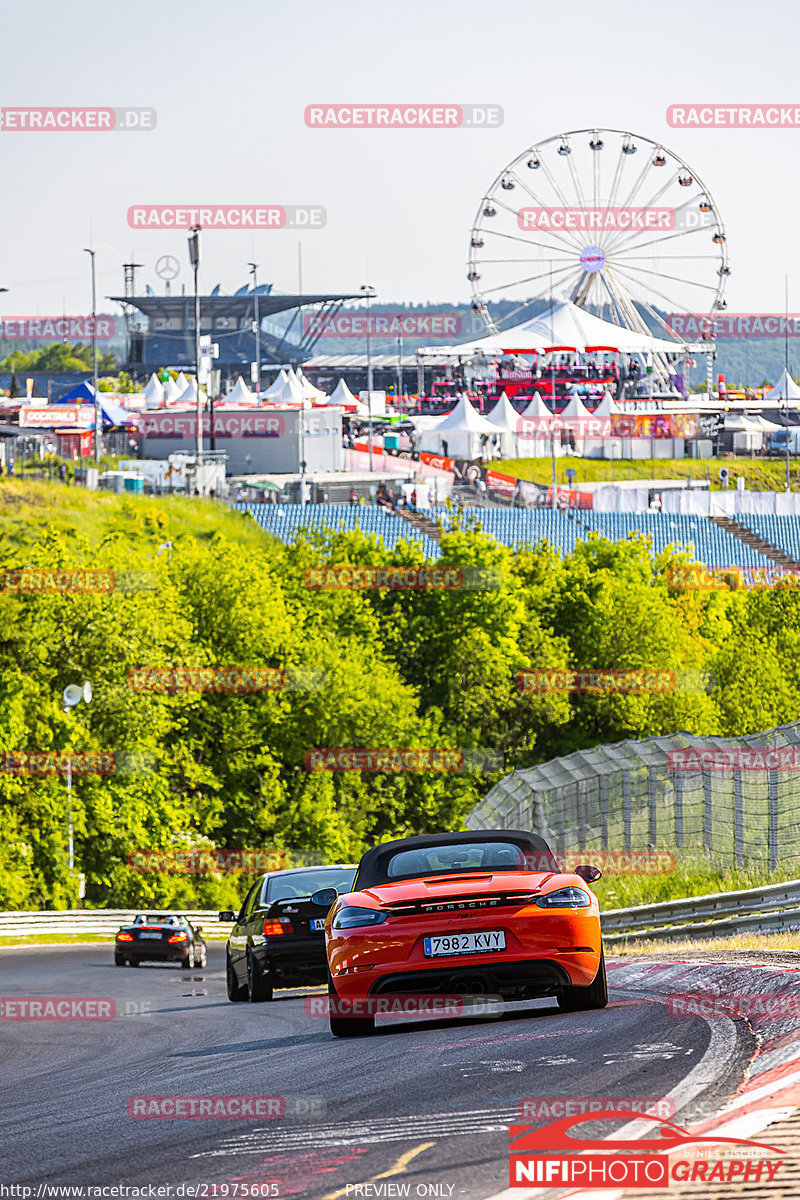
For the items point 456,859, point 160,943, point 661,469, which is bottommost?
point 160,943

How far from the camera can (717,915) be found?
64.2ft

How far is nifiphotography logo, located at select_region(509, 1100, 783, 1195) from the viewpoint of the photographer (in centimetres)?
575

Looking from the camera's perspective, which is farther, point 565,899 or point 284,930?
point 284,930

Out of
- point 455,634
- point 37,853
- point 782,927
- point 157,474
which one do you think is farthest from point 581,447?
point 782,927

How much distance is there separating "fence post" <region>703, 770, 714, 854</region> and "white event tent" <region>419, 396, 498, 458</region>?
80915 millimetres

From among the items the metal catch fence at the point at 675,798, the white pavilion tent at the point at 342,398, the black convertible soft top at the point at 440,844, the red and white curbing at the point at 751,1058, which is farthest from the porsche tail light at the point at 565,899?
the white pavilion tent at the point at 342,398

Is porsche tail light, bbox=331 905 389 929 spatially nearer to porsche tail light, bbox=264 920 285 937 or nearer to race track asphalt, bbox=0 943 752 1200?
race track asphalt, bbox=0 943 752 1200

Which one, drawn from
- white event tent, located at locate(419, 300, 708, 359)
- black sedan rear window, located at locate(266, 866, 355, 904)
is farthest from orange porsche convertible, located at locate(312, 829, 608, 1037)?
white event tent, located at locate(419, 300, 708, 359)

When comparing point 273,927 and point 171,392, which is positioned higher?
point 171,392

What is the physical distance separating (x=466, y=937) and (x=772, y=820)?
11.4 meters

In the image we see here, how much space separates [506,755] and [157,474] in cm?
3022

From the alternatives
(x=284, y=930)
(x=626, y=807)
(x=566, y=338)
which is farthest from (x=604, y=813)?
(x=566, y=338)

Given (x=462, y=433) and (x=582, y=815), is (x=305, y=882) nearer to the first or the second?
(x=582, y=815)

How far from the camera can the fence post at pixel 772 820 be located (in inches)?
826
